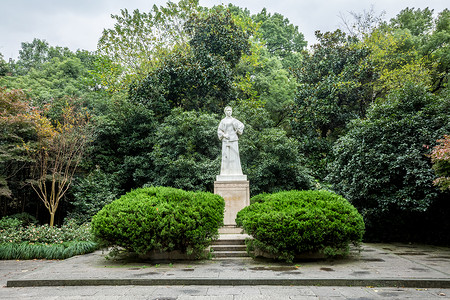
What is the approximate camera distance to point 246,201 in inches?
342

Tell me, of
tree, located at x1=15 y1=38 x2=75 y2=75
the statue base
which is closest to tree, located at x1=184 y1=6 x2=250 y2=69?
the statue base

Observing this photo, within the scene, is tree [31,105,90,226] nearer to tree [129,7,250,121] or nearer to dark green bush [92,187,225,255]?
tree [129,7,250,121]

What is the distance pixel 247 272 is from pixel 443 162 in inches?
204

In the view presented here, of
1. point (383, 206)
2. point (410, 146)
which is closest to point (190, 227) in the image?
point (383, 206)

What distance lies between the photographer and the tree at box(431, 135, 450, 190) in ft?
20.5

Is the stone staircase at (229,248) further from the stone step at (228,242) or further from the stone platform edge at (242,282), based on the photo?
the stone platform edge at (242,282)

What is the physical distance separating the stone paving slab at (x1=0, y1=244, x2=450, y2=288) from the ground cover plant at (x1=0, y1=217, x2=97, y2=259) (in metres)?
0.97

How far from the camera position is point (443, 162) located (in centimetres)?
678

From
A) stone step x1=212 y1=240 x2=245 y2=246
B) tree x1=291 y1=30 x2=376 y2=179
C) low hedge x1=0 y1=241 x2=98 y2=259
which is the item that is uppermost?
tree x1=291 y1=30 x2=376 y2=179

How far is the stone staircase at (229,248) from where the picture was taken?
6.79 m

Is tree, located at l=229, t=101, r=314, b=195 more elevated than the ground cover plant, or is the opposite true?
tree, located at l=229, t=101, r=314, b=195

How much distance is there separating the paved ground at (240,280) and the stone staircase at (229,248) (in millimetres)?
592

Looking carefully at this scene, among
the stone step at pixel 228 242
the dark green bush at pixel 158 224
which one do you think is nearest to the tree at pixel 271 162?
the stone step at pixel 228 242

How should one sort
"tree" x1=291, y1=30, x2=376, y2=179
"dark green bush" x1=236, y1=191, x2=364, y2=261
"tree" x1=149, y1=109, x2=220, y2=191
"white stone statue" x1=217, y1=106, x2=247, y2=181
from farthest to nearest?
1. "tree" x1=291, y1=30, x2=376, y2=179
2. "tree" x1=149, y1=109, x2=220, y2=191
3. "white stone statue" x1=217, y1=106, x2=247, y2=181
4. "dark green bush" x1=236, y1=191, x2=364, y2=261
